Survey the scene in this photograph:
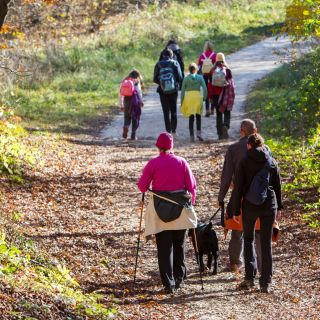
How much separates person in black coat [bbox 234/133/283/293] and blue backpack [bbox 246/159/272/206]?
3cm

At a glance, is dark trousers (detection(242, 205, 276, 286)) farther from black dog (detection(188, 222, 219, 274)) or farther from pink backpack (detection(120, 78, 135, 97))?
pink backpack (detection(120, 78, 135, 97))

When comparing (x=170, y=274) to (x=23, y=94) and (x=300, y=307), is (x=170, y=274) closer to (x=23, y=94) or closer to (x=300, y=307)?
(x=300, y=307)

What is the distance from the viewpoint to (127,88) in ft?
63.3

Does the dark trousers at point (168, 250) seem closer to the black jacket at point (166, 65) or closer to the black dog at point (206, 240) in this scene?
the black dog at point (206, 240)

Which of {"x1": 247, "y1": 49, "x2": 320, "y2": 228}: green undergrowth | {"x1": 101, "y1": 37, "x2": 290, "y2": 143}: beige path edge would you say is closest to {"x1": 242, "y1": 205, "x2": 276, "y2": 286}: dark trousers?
{"x1": 247, "y1": 49, "x2": 320, "y2": 228}: green undergrowth

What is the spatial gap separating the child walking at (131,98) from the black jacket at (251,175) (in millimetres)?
10088

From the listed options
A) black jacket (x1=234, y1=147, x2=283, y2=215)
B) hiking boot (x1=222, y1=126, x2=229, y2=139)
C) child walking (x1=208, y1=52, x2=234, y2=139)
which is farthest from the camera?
hiking boot (x1=222, y1=126, x2=229, y2=139)

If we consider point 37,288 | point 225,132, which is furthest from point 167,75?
point 37,288

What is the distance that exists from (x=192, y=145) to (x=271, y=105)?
3.74 m

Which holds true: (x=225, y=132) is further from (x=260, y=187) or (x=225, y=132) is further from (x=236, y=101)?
(x=260, y=187)

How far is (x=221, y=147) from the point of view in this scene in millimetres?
18797

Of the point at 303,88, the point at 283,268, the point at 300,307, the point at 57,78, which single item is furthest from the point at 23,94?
the point at 300,307

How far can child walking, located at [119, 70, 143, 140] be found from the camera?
1925 centimetres

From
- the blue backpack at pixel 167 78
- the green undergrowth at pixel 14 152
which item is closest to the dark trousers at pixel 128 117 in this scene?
the blue backpack at pixel 167 78
